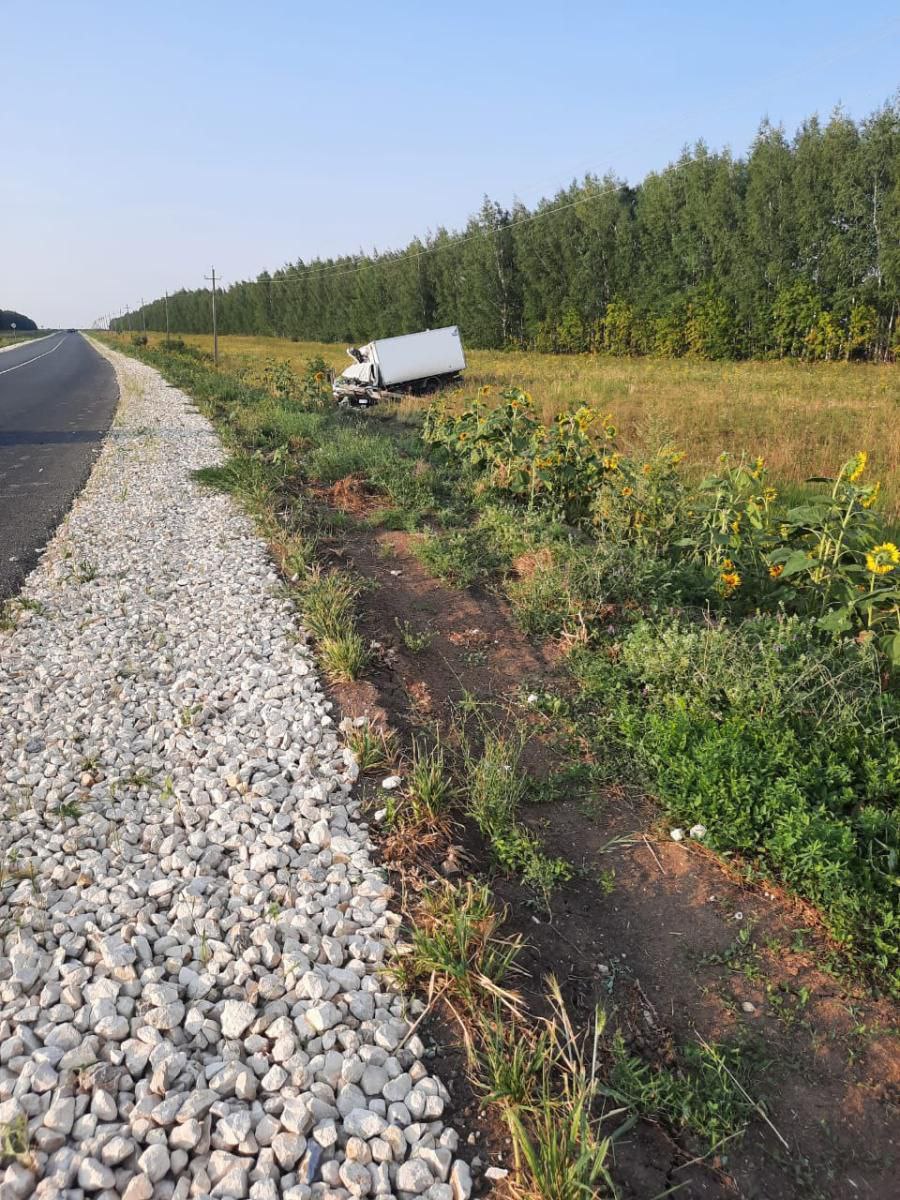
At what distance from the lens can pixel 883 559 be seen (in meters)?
3.88

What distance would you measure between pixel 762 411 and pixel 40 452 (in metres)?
12.6

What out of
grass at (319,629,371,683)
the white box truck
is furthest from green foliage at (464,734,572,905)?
the white box truck

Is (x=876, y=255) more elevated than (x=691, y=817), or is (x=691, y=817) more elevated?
(x=876, y=255)

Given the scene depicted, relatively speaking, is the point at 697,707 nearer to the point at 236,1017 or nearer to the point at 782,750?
the point at 782,750

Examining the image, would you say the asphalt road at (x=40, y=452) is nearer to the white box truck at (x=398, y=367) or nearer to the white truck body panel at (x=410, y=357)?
the white box truck at (x=398, y=367)

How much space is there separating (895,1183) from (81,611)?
18.2 feet

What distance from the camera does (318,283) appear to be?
65.9 metres

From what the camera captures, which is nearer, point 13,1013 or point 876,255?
point 13,1013

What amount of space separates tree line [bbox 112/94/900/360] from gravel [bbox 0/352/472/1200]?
99.5 ft

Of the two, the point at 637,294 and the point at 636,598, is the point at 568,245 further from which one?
the point at 636,598

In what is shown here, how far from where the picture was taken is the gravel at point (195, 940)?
1.84 meters

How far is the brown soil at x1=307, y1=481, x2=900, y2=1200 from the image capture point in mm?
1889

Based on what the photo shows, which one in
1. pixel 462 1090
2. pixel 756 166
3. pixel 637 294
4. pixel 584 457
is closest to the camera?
pixel 462 1090

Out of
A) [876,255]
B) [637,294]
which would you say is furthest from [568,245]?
[876,255]
